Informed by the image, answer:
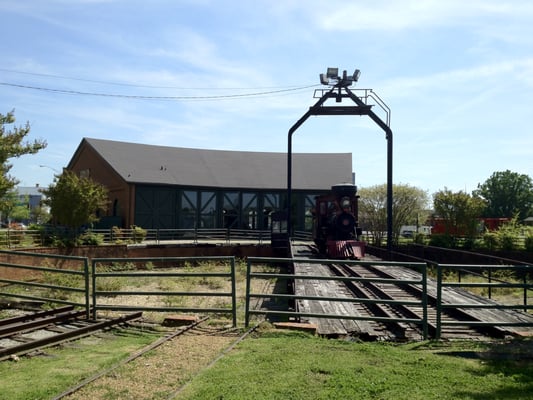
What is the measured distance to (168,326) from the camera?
351 inches

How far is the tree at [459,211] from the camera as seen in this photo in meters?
31.2

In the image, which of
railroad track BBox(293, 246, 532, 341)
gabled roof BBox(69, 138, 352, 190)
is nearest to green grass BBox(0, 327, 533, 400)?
railroad track BBox(293, 246, 532, 341)

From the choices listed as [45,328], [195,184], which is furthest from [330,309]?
[195,184]

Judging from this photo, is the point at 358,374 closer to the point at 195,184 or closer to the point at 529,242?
the point at 529,242

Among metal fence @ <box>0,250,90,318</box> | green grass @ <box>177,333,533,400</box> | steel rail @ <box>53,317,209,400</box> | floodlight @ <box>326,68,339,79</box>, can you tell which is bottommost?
metal fence @ <box>0,250,90,318</box>

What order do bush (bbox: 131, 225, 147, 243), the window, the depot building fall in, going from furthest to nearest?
1. the window
2. the depot building
3. bush (bbox: 131, 225, 147, 243)

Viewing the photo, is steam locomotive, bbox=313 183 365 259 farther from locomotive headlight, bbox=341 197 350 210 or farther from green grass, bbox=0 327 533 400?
green grass, bbox=0 327 533 400

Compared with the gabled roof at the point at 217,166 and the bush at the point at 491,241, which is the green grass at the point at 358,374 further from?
the gabled roof at the point at 217,166

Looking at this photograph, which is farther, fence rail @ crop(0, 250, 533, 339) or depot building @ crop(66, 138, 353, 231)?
depot building @ crop(66, 138, 353, 231)

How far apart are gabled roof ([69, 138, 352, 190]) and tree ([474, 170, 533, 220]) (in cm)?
5155

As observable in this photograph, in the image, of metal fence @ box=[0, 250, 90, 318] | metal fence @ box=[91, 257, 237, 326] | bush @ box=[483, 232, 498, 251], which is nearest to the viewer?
metal fence @ box=[91, 257, 237, 326]

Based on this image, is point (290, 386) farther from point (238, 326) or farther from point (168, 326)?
point (168, 326)

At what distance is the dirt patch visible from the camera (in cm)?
527

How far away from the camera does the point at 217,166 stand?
136ft
